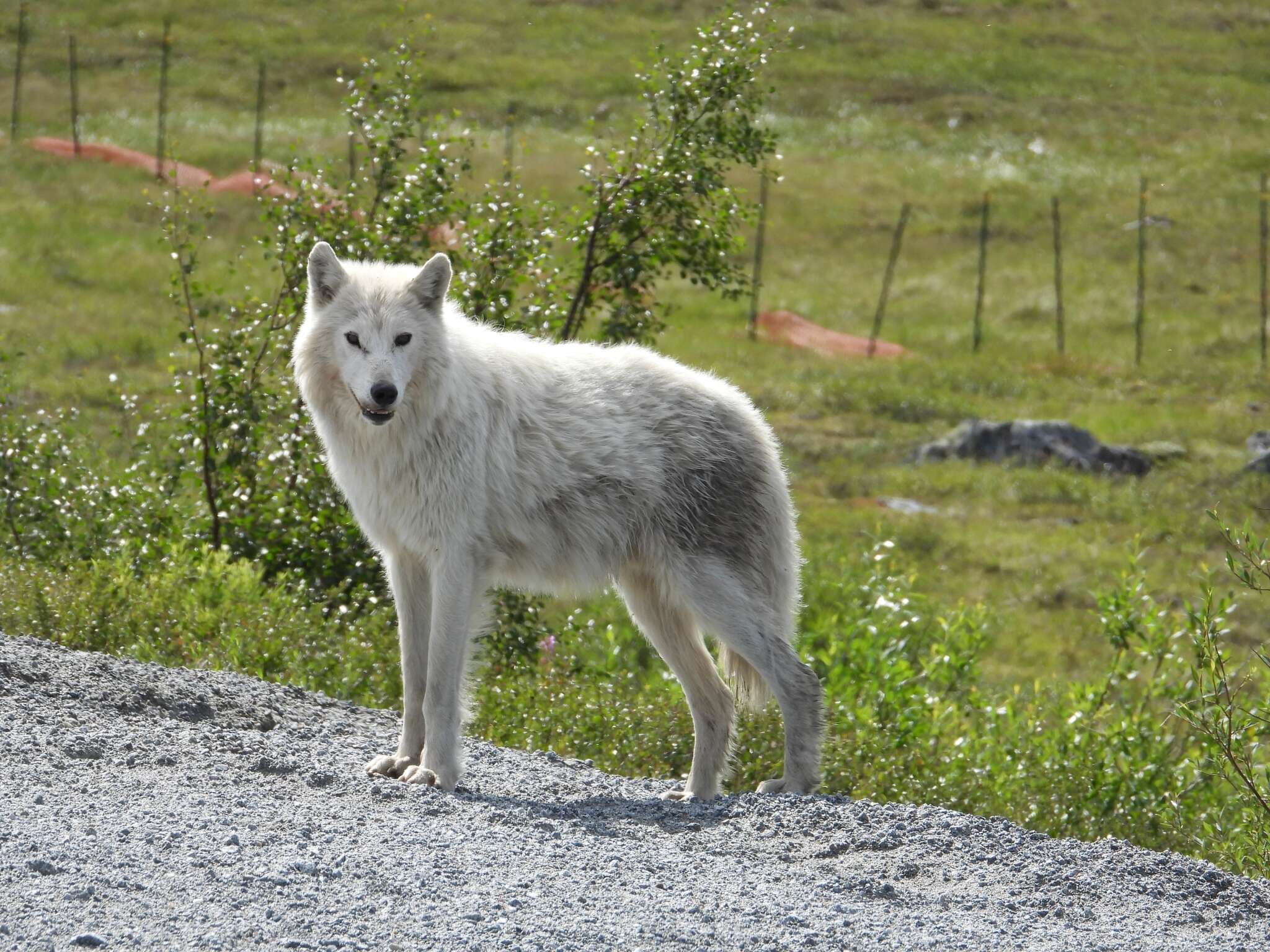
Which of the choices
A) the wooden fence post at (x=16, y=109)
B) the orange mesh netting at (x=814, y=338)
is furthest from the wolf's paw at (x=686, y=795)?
the wooden fence post at (x=16, y=109)

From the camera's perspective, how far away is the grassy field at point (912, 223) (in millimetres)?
22000

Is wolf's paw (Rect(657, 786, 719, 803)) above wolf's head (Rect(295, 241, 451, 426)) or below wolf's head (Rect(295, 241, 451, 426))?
below

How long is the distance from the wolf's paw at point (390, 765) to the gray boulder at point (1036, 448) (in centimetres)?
1854

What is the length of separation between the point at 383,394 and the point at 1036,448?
1987 cm

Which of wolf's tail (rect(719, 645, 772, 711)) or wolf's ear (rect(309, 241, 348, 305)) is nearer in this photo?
wolf's ear (rect(309, 241, 348, 305))

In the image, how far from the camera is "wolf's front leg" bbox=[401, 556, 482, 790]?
7086mm

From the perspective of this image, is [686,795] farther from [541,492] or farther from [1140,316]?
[1140,316]

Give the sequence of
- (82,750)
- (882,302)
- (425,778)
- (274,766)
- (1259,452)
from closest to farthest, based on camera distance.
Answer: (82,750), (274,766), (425,778), (1259,452), (882,302)

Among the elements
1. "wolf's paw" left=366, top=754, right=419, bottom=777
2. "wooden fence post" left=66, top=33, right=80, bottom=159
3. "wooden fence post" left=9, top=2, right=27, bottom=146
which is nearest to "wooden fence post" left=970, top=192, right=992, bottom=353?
"wooden fence post" left=66, top=33, right=80, bottom=159

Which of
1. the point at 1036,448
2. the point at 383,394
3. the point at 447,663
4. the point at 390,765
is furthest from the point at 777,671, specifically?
the point at 1036,448

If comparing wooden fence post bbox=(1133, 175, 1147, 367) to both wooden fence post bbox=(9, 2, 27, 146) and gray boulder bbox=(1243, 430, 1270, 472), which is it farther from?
wooden fence post bbox=(9, 2, 27, 146)

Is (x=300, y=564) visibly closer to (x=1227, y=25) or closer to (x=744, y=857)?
(x=744, y=857)

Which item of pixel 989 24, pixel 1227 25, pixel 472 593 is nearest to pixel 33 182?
pixel 472 593

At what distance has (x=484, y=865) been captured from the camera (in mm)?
5520
